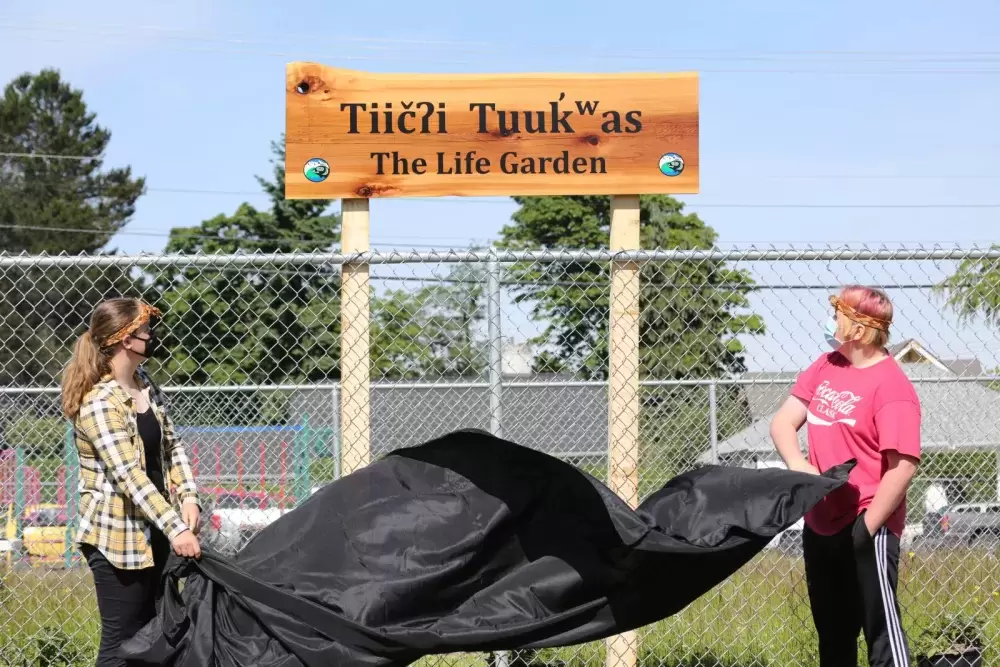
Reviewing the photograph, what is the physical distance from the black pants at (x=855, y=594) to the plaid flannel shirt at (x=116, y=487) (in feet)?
7.25

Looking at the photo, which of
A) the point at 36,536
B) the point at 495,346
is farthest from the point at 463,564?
the point at 36,536

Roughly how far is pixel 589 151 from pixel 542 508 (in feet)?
5.85

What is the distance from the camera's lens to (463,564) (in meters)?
3.49

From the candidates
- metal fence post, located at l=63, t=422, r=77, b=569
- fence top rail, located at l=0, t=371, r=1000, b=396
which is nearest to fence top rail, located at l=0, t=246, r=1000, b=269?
fence top rail, located at l=0, t=371, r=1000, b=396

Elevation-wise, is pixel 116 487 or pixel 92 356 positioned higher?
pixel 92 356

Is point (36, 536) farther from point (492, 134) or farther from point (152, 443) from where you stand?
point (492, 134)

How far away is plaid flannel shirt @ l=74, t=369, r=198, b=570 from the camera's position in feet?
11.4

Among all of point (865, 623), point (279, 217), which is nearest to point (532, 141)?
point (865, 623)

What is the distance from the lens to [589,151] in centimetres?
469

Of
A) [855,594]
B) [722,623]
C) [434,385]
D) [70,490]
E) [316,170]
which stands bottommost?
[722,623]

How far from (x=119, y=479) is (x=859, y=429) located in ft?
8.18

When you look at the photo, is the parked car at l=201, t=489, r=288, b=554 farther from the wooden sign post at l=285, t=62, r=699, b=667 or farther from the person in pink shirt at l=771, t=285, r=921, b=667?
the person in pink shirt at l=771, t=285, r=921, b=667

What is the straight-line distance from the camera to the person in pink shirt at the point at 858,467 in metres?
3.58

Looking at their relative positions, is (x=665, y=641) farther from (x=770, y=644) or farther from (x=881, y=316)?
(x=881, y=316)
